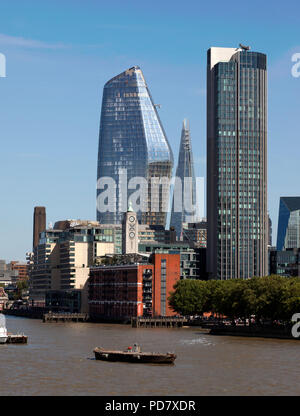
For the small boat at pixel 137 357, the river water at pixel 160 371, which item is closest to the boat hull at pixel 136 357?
the small boat at pixel 137 357

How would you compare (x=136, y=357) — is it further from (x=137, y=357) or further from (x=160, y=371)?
(x=160, y=371)

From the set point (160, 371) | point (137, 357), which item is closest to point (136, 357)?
point (137, 357)

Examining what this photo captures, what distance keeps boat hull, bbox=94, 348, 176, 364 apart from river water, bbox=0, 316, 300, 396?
1328 mm

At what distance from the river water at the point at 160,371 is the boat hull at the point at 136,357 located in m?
1.33

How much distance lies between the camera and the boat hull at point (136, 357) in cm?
12781

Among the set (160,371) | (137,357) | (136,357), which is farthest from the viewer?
(136,357)

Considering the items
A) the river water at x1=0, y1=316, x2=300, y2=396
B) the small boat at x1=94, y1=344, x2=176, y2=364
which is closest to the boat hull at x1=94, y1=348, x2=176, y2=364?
the small boat at x1=94, y1=344, x2=176, y2=364

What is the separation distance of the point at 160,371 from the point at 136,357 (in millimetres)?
12075

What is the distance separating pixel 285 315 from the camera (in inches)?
7382

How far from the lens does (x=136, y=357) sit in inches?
5118

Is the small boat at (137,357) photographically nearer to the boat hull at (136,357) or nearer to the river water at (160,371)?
the boat hull at (136,357)
